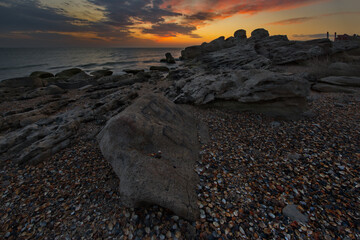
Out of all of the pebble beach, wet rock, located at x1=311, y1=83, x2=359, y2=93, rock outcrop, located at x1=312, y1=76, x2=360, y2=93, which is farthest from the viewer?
rock outcrop, located at x1=312, y1=76, x2=360, y2=93

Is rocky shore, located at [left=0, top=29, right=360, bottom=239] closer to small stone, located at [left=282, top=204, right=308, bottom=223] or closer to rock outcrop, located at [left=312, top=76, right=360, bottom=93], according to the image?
small stone, located at [left=282, top=204, right=308, bottom=223]

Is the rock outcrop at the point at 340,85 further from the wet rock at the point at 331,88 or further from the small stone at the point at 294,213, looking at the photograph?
the small stone at the point at 294,213

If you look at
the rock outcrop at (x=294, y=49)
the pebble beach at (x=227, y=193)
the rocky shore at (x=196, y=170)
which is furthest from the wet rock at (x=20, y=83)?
the rock outcrop at (x=294, y=49)

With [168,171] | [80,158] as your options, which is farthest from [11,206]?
[168,171]

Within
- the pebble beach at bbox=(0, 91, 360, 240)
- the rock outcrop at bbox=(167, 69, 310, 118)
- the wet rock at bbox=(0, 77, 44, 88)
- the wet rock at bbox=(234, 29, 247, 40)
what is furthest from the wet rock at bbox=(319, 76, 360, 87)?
the wet rock at bbox=(234, 29, 247, 40)

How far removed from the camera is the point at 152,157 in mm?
4176

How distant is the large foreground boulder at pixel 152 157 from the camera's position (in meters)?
3.33

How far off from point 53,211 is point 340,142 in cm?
923

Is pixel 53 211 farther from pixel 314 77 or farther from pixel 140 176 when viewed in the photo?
pixel 314 77

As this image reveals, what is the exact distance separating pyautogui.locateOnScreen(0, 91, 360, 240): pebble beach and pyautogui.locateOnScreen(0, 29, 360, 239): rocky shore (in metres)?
0.02

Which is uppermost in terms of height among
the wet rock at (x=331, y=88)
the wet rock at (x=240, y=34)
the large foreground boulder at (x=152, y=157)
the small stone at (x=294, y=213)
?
the wet rock at (x=240, y=34)

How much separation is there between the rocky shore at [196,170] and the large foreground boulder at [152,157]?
0.03 m

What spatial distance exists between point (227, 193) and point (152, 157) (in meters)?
2.21

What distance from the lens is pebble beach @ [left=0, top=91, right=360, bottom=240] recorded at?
3.10 meters
